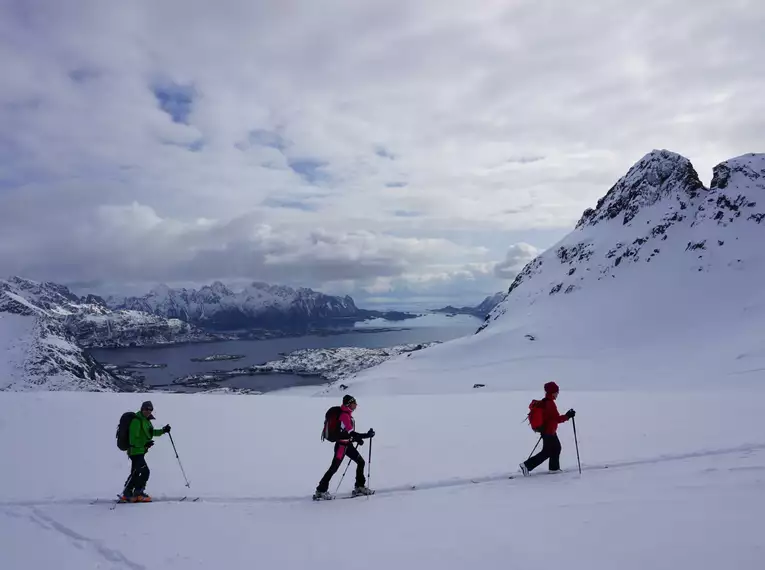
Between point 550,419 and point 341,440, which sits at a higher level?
point 341,440

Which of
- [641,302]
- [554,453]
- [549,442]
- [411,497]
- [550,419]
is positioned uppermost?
[641,302]

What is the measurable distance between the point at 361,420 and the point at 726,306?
6673 centimetres

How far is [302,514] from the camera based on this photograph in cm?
918

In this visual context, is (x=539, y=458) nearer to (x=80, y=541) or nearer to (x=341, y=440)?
(x=341, y=440)

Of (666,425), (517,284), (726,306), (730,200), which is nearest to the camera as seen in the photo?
(666,425)

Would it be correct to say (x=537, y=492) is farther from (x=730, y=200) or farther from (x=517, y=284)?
(x=517, y=284)

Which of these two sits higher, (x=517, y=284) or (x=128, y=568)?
(x=517, y=284)

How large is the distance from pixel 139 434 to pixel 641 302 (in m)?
81.5

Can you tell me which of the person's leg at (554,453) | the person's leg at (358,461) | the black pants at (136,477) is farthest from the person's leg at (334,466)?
the person's leg at (554,453)

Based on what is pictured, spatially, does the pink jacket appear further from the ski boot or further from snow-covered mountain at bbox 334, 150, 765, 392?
snow-covered mountain at bbox 334, 150, 765, 392

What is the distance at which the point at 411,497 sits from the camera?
9750 millimetres

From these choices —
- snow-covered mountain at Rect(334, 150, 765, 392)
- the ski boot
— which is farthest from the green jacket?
snow-covered mountain at Rect(334, 150, 765, 392)

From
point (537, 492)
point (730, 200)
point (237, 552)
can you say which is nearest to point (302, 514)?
point (237, 552)

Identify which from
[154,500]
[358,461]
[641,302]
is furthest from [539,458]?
[641,302]
